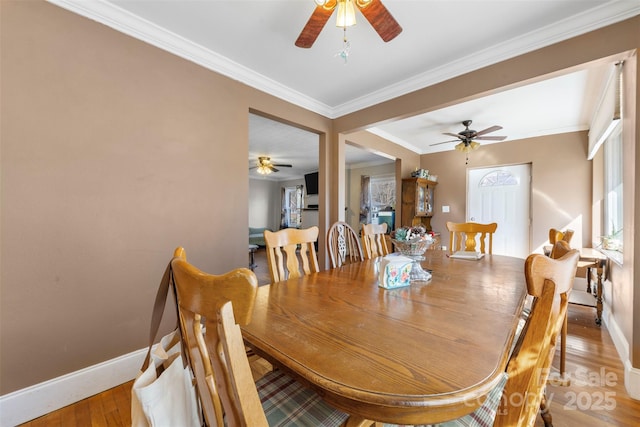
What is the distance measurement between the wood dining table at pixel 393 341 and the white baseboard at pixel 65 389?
4.54 ft

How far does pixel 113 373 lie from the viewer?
1650mm

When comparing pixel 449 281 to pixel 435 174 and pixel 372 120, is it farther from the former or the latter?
pixel 435 174

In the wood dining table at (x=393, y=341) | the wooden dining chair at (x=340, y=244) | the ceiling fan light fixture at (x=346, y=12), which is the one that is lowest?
the wood dining table at (x=393, y=341)

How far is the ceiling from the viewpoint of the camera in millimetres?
1657

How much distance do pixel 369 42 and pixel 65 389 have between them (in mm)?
3123

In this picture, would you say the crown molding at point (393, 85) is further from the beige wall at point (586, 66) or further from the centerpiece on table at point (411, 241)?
the centerpiece on table at point (411, 241)

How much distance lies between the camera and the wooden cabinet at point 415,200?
4539 millimetres

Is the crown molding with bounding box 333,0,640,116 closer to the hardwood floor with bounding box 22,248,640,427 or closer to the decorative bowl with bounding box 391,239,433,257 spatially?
the decorative bowl with bounding box 391,239,433,257

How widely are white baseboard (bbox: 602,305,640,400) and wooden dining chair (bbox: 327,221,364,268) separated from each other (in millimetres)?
1785

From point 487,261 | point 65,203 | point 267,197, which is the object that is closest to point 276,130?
point 65,203

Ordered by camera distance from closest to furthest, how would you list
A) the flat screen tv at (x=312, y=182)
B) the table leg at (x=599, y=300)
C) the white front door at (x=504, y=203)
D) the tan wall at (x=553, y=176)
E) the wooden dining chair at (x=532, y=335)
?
the wooden dining chair at (x=532, y=335), the table leg at (x=599, y=300), the tan wall at (x=553, y=176), the white front door at (x=504, y=203), the flat screen tv at (x=312, y=182)

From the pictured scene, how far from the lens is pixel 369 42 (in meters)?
2.00

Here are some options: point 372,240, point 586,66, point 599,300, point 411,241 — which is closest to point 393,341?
point 411,241

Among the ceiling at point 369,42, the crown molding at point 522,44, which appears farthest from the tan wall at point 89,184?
the crown molding at point 522,44
